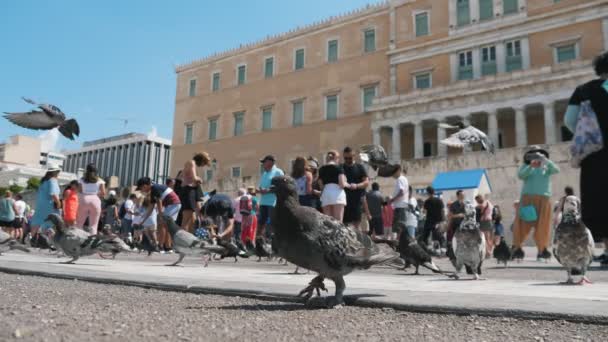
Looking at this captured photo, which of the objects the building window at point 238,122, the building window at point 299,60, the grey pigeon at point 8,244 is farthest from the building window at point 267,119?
the grey pigeon at point 8,244

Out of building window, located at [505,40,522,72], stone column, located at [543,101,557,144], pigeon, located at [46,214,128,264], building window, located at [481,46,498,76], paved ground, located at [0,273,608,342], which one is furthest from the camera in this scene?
building window, located at [481,46,498,76]

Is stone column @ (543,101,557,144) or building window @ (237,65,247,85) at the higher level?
building window @ (237,65,247,85)

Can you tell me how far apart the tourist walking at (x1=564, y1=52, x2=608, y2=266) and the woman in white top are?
8.32 metres

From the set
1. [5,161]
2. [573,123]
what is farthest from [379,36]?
[5,161]

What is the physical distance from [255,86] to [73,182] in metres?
34.1

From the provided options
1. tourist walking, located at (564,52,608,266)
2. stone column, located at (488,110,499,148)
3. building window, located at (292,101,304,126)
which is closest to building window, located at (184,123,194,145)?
building window, located at (292,101,304,126)

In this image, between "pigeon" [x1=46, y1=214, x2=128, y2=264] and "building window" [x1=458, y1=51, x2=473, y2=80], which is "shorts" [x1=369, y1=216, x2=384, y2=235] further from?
"building window" [x1=458, y1=51, x2=473, y2=80]

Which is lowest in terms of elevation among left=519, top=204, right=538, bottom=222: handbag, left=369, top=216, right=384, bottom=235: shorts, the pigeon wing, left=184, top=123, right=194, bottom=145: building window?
left=369, top=216, right=384, bottom=235: shorts

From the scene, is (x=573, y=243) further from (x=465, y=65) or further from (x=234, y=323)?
(x=465, y=65)

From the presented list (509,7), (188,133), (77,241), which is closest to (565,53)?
(509,7)

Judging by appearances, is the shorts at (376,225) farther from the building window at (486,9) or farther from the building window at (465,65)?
the building window at (486,9)

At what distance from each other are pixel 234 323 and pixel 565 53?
106ft

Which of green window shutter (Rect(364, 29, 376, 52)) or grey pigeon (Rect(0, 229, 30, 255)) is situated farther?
green window shutter (Rect(364, 29, 376, 52))

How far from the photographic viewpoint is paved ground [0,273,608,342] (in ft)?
7.91
